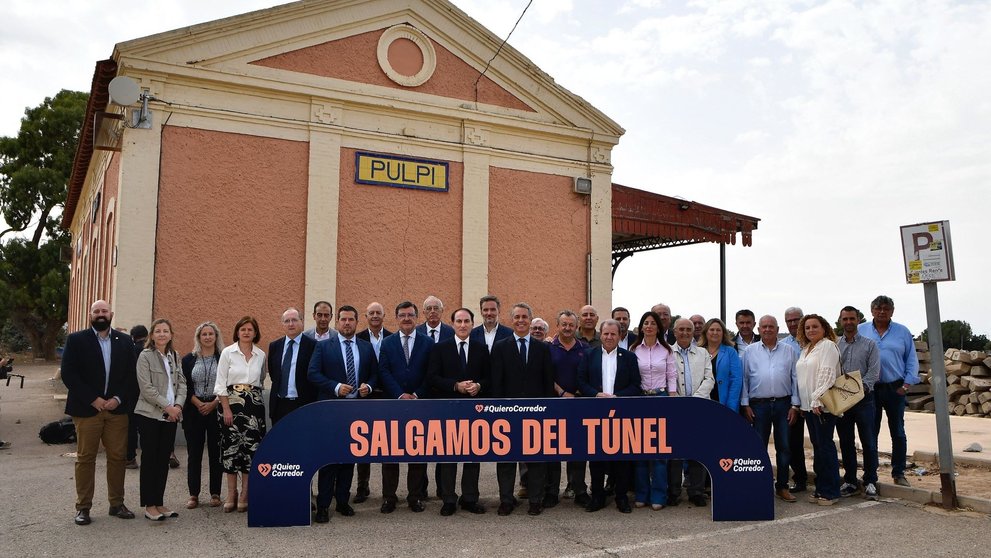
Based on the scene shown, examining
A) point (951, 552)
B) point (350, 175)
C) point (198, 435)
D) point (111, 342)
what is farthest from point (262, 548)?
point (350, 175)

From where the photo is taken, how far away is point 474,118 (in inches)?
482

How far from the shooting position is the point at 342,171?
11.3m

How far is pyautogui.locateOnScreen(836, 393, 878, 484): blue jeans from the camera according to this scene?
6.64 metres

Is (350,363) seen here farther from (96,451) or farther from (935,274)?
(935,274)

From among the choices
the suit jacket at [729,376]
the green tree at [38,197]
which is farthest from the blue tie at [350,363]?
the green tree at [38,197]

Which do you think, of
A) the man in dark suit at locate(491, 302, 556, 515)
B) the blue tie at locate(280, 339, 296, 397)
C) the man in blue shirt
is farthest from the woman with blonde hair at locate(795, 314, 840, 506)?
the blue tie at locate(280, 339, 296, 397)

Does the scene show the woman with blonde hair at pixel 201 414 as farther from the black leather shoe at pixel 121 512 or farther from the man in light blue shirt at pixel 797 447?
the man in light blue shirt at pixel 797 447

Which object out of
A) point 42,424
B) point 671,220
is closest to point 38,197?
point 42,424

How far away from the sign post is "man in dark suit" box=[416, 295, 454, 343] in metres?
4.40

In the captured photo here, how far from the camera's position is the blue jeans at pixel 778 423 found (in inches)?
261

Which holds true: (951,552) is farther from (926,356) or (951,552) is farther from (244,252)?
(926,356)

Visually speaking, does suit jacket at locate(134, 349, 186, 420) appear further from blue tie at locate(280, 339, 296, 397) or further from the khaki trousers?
blue tie at locate(280, 339, 296, 397)

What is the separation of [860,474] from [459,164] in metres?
7.57

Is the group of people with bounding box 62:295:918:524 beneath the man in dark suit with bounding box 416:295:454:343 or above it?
beneath
